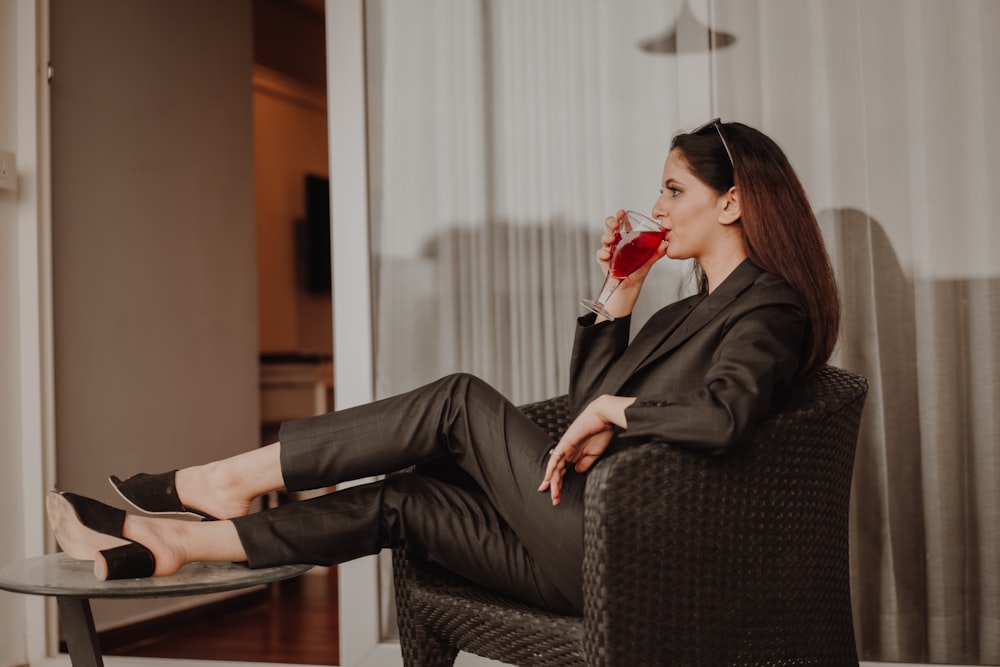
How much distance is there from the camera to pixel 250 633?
3.40 m

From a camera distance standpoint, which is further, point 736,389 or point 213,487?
point 213,487

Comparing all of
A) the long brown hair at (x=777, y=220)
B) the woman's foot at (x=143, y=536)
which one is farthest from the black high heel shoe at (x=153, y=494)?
the long brown hair at (x=777, y=220)

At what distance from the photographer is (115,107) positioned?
3418mm

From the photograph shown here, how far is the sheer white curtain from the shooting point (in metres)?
2.31

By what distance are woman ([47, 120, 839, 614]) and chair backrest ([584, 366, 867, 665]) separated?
10 centimetres

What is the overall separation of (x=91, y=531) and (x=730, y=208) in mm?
1240

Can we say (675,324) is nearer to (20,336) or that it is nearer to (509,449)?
(509,449)

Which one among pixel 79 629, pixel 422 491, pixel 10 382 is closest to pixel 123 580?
pixel 79 629

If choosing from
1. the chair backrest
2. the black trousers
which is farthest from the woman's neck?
the black trousers

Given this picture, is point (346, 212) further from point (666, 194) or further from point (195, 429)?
point (195, 429)

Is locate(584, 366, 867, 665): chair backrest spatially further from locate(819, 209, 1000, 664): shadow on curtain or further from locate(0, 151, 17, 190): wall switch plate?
locate(0, 151, 17, 190): wall switch plate

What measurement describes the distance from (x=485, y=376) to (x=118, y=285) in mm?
1457

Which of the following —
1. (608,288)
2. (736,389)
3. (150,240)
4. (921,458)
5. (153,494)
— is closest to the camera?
(736,389)

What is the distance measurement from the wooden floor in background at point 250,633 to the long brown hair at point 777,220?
1683 millimetres
